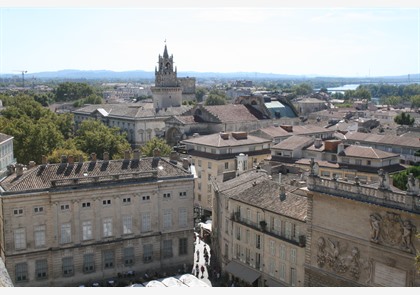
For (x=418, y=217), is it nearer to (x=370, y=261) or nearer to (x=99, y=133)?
(x=370, y=261)

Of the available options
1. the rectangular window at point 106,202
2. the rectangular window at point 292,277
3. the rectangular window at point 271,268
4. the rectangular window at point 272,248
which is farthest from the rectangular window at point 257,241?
the rectangular window at point 106,202

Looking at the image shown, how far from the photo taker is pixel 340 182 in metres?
36.1

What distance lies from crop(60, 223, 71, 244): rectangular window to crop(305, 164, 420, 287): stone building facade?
2070cm

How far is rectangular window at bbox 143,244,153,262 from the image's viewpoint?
49416mm

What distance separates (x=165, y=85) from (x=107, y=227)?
84.5 m

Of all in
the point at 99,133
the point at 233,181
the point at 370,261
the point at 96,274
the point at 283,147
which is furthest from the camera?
the point at 99,133

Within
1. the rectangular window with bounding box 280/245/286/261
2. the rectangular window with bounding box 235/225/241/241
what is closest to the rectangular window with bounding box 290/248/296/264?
the rectangular window with bounding box 280/245/286/261

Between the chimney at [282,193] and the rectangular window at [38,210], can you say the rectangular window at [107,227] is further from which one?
the chimney at [282,193]

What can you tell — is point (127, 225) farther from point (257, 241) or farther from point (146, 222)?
point (257, 241)

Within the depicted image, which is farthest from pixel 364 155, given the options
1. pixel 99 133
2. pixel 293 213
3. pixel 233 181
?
pixel 99 133

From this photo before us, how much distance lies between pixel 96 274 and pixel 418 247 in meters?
28.1

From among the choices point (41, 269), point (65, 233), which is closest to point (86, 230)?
point (65, 233)

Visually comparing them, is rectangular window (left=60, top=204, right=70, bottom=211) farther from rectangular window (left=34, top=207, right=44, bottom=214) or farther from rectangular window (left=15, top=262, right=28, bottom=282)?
rectangular window (left=15, top=262, right=28, bottom=282)

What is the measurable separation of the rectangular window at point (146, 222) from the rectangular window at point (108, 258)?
3.59 m
